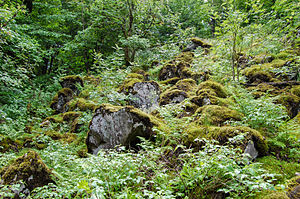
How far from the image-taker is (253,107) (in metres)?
3.64

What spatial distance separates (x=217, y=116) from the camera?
4141 mm

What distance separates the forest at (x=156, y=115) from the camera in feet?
7.41

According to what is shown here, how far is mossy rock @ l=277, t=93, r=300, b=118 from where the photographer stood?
14.3 feet

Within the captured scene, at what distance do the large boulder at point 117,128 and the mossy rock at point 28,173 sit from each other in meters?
1.51

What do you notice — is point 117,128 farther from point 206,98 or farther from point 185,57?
point 185,57

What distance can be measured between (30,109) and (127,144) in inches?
239

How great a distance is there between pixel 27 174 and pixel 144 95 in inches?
171

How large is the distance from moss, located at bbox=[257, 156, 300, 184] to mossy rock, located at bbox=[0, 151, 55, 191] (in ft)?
12.3

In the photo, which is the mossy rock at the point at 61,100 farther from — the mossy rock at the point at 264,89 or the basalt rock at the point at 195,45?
the mossy rock at the point at 264,89

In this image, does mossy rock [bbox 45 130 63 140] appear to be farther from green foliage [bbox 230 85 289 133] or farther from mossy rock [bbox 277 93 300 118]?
mossy rock [bbox 277 93 300 118]

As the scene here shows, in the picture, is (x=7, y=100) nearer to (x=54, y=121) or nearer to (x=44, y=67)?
(x=54, y=121)

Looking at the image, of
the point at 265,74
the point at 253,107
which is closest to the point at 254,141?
the point at 253,107

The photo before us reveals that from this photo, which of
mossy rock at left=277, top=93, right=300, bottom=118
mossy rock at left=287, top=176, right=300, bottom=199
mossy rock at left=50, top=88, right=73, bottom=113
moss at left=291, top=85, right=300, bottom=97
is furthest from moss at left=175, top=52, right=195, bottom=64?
mossy rock at left=287, top=176, right=300, bottom=199

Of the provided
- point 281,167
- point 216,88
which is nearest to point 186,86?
point 216,88
